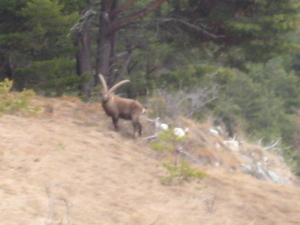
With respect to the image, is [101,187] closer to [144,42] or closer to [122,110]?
[122,110]

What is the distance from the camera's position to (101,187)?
7.52m

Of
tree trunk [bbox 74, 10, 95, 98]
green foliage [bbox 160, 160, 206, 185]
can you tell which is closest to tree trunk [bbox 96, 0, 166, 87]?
tree trunk [bbox 74, 10, 95, 98]

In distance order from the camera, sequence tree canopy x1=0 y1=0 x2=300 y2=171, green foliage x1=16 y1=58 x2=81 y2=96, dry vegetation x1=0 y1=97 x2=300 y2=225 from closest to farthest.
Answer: dry vegetation x1=0 y1=97 x2=300 y2=225 < green foliage x1=16 y1=58 x2=81 y2=96 < tree canopy x1=0 y1=0 x2=300 y2=171

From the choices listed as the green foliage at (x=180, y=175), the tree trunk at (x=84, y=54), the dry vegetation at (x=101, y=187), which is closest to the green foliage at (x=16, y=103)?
the dry vegetation at (x=101, y=187)

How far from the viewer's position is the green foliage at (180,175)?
8484mm

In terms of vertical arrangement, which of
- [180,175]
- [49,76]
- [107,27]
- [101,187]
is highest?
[107,27]

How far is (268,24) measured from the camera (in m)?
13.4

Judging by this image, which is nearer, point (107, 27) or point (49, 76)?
point (49, 76)

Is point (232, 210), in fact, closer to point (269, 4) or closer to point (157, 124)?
point (157, 124)

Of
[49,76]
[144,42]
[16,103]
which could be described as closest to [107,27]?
[144,42]

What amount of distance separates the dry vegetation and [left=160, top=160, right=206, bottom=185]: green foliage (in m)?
0.13

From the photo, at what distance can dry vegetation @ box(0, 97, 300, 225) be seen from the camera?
242 inches

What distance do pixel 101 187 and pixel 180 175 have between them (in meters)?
1.68

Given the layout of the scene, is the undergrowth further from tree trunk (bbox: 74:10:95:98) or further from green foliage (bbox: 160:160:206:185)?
tree trunk (bbox: 74:10:95:98)
